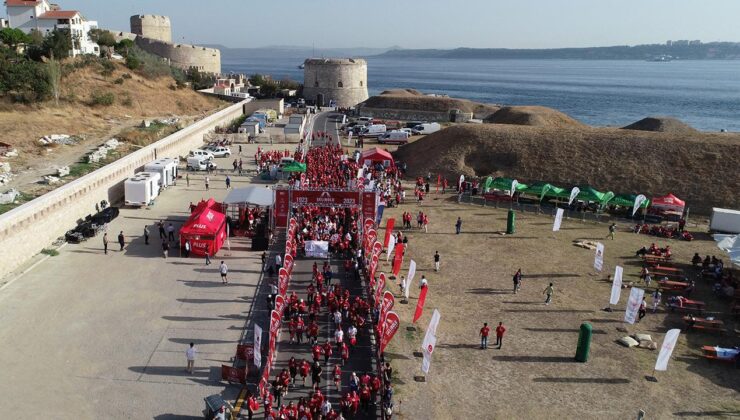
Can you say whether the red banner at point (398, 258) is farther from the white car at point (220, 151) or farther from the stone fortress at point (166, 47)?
the stone fortress at point (166, 47)

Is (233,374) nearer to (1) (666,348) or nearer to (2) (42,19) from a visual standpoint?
(1) (666,348)

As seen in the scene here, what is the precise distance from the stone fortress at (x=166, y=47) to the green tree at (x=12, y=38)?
2915 centimetres

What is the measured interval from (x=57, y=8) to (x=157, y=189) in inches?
2250

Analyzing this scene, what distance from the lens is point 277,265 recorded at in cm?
2011

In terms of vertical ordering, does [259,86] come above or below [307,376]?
above

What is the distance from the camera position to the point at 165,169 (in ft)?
102

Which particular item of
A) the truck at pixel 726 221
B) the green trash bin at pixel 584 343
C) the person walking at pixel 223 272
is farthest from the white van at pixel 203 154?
the truck at pixel 726 221

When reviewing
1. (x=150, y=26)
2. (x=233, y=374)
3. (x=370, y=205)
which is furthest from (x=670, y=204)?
(x=150, y=26)

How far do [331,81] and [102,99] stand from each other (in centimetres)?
3754

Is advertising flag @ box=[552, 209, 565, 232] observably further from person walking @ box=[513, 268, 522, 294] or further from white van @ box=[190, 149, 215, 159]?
white van @ box=[190, 149, 215, 159]

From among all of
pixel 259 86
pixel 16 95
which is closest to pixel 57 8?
pixel 259 86

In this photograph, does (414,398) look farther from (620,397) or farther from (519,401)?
(620,397)

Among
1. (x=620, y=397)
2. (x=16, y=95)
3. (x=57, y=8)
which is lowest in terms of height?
(x=620, y=397)

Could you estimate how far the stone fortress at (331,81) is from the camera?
80500 millimetres
